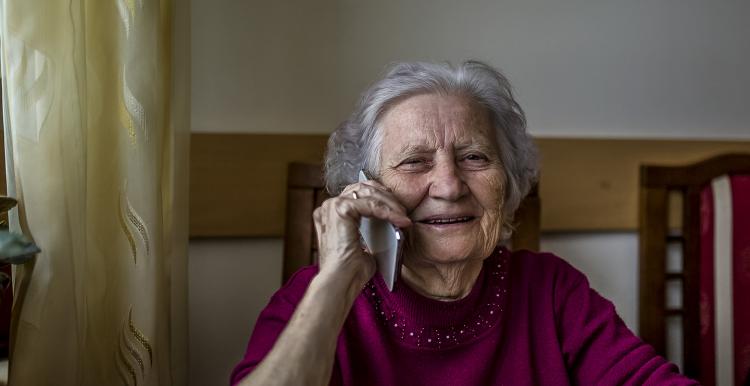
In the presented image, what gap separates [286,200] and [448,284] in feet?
1.80

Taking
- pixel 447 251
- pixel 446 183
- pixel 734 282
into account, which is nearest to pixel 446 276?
pixel 447 251

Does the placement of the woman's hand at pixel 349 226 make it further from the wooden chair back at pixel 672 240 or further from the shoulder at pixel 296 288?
the wooden chair back at pixel 672 240

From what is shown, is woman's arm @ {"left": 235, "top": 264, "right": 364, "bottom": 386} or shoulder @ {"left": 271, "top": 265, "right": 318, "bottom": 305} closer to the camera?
woman's arm @ {"left": 235, "top": 264, "right": 364, "bottom": 386}

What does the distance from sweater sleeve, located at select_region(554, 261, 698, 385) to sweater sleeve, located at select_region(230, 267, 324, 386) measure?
0.49 m

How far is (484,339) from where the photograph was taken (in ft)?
4.06

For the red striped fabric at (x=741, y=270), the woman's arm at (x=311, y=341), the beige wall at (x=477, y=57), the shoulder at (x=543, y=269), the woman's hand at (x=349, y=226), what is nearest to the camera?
the woman's arm at (x=311, y=341)

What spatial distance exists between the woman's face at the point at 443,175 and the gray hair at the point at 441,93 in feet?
0.08

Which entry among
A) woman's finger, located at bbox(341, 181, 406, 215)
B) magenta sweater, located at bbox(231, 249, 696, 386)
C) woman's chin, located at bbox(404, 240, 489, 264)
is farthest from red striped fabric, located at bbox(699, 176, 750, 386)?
woman's finger, located at bbox(341, 181, 406, 215)

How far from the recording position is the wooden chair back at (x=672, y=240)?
187 centimetres

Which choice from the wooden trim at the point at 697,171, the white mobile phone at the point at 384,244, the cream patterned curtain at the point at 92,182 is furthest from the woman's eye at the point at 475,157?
the wooden trim at the point at 697,171

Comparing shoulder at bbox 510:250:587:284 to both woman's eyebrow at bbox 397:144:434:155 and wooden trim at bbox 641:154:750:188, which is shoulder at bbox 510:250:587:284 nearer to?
woman's eyebrow at bbox 397:144:434:155

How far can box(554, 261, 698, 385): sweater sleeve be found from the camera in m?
1.19

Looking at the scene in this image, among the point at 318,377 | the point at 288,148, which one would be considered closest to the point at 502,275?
the point at 318,377

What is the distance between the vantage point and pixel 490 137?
4.17 feet
